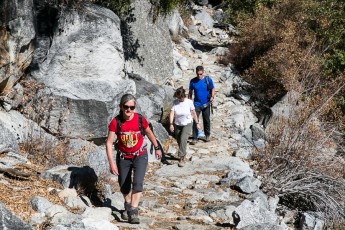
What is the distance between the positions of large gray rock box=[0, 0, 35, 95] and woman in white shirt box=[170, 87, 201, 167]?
10.3 ft

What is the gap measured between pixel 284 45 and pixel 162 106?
5.35 metres

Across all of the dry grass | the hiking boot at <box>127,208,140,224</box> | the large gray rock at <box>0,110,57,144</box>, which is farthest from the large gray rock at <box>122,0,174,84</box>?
the hiking boot at <box>127,208,140,224</box>

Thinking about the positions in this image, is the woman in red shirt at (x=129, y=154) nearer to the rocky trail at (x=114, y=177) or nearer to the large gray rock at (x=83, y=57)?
the rocky trail at (x=114, y=177)

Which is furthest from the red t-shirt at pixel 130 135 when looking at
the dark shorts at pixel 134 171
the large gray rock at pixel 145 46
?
the large gray rock at pixel 145 46

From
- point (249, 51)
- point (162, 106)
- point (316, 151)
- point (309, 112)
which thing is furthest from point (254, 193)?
point (249, 51)

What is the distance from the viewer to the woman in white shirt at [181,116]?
10.3 m

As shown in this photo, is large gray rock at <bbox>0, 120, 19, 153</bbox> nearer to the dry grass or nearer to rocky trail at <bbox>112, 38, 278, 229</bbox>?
the dry grass

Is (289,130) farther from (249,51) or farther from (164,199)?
(249,51)

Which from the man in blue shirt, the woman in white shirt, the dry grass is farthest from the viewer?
the man in blue shirt

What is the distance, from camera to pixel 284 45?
652 inches

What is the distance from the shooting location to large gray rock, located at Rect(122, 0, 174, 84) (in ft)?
49.6

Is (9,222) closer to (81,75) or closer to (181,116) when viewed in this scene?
(181,116)

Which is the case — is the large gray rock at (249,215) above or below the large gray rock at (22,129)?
below

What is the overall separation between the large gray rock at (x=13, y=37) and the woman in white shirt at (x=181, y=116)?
10.3ft
